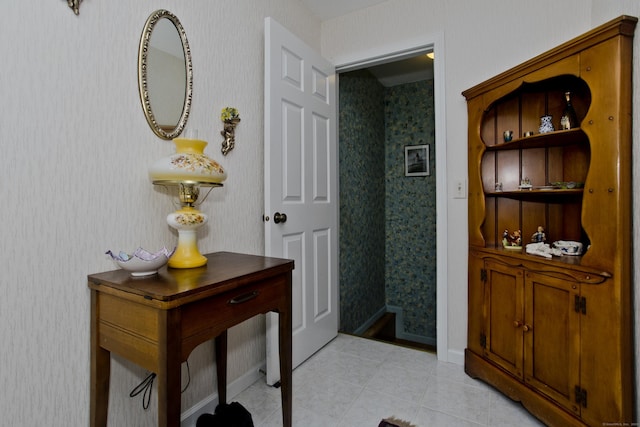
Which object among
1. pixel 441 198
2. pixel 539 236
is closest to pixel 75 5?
pixel 441 198

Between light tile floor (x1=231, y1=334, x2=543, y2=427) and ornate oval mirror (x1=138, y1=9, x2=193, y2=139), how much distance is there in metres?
1.47

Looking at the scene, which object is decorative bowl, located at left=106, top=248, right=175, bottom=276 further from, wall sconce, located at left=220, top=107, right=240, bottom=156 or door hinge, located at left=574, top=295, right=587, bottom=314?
door hinge, located at left=574, top=295, right=587, bottom=314

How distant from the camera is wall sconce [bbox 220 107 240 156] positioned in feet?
5.47

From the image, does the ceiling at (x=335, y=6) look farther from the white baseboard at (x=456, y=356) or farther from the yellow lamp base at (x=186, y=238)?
the white baseboard at (x=456, y=356)

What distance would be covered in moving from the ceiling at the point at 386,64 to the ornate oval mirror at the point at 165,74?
131 centimetres

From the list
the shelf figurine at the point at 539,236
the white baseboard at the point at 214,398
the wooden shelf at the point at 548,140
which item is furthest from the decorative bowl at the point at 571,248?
the white baseboard at the point at 214,398

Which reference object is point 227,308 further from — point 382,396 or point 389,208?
point 389,208

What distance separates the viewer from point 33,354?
101cm

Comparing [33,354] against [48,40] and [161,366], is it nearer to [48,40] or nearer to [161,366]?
[161,366]

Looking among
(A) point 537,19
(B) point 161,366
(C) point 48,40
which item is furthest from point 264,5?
(B) point 161,366

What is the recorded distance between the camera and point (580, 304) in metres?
1.35

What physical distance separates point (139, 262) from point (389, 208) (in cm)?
316

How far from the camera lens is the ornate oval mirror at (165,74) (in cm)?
132

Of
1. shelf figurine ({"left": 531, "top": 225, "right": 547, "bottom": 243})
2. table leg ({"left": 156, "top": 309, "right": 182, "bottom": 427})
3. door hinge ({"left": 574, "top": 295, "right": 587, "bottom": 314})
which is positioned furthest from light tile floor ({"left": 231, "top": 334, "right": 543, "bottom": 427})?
shelf figurine ({"left": 531, "top": 225, "right": 547, "bottom": 243})
